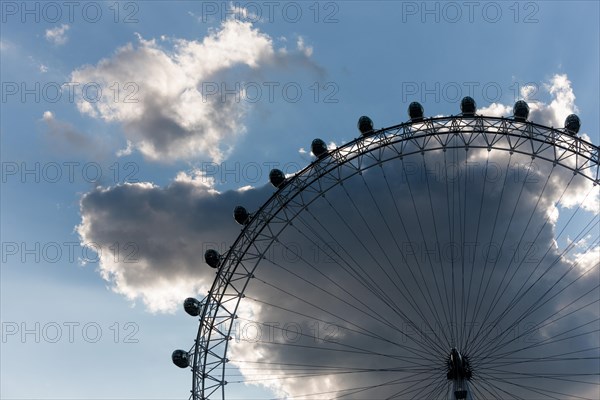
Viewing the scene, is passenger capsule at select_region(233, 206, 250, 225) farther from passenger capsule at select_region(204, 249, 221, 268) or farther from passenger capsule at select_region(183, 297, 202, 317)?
passenger capsule at select_region(183, 297, 202, 317)

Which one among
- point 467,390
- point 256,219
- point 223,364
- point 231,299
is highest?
point 256,219

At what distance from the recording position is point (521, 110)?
1806 inches

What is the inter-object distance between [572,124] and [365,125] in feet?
37.1

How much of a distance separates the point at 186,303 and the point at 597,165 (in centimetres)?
2385

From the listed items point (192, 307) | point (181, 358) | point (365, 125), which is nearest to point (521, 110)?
point (365, 125)

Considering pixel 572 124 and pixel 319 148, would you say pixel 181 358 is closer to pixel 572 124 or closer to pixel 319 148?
pixel 319 148

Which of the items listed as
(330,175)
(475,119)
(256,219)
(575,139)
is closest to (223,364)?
(256,219)

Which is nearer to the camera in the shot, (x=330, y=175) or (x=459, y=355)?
(x=459, y=355)

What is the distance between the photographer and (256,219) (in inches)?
1854

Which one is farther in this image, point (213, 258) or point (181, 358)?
point (213, 258)

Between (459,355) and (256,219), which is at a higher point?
(256,219)

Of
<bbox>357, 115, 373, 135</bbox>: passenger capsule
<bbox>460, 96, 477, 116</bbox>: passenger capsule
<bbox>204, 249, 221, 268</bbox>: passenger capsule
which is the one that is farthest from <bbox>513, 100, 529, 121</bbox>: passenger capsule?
<bbox>204, 249, 221, 268</bbox>: passenger capsule

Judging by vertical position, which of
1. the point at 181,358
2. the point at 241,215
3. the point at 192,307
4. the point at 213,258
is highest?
the point at 241,215

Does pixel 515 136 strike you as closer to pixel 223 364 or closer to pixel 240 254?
pixel 240 254
